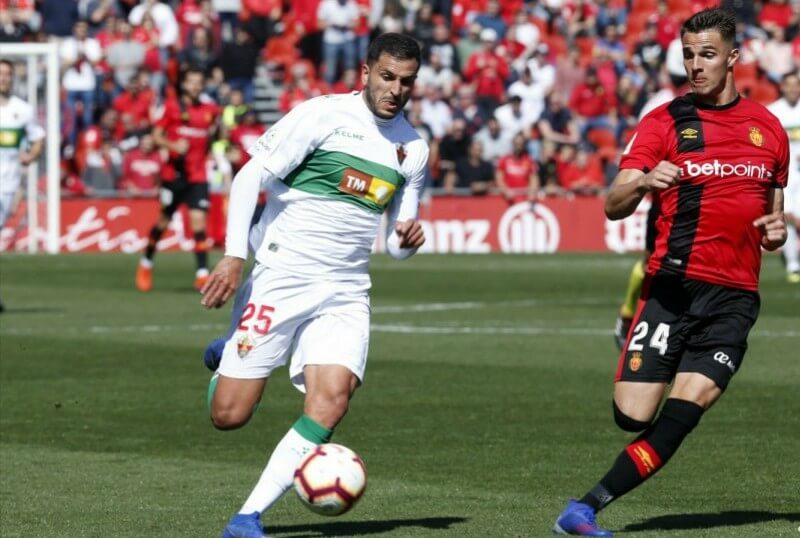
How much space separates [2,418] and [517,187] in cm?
2022

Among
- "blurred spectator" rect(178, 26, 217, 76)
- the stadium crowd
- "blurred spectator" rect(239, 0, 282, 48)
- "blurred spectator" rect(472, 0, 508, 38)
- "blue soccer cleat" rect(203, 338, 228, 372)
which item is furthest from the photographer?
"blurred spectator" rect(472, 0, 508, 38)

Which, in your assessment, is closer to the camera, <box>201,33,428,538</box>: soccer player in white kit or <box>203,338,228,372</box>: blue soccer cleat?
<box>201,33,428,538</box>: soccer player in white kit

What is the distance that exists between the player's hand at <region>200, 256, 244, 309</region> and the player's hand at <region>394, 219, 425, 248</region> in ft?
2.62

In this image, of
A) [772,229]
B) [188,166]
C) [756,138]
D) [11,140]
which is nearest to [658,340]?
[772,229]

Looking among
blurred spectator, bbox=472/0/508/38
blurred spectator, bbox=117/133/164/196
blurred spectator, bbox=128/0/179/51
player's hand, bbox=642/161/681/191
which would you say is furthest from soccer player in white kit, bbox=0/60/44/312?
blurred spectator, bbox=472/0/508/38

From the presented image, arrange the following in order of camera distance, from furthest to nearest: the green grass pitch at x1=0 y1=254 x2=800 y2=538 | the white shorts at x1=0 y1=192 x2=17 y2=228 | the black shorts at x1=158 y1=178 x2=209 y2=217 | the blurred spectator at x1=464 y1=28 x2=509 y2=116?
1. the blurred spectator at x1=464 y1=28 x2=509 y2=116
2. the black shorts at x1=158 y1=178 x2=209 y2=217
3. the white shorts at x1=0 y1=192 x2=17 y2=228
4. the green grass pitch at x1=0 y1=254 x2=800 y2=538

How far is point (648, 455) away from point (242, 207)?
2.02m

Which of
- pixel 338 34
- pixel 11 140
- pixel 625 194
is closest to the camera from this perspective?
pixel 625 194

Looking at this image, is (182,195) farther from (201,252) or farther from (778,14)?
(778,14)

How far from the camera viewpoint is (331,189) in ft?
25.3

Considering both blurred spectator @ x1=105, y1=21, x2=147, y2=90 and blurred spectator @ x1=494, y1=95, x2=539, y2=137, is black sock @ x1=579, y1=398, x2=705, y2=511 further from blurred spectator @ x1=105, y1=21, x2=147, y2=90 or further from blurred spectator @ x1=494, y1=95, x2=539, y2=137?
blurred spectator @ x1=105, y1=21, x2=147, y2=90

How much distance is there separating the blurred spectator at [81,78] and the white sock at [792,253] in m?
14.8

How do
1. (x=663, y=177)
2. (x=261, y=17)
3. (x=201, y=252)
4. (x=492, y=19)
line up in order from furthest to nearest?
(x=492, y=19) → (x=261, y=17) → (x=201, y=252) → (x=663, y=177)

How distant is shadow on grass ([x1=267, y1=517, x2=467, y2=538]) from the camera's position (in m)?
7.70
